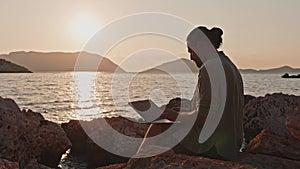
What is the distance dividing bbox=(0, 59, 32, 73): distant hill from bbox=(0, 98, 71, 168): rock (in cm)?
17791

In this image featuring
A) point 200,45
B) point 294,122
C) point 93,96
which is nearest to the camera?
point 200,45

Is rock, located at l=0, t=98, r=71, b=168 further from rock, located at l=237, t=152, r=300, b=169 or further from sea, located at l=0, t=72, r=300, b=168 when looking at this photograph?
rock, located at l=237, t=152, r=300, b=169

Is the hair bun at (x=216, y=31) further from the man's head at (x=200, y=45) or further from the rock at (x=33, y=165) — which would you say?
the rock at (x=33, y=165)

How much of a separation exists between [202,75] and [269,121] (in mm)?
8938

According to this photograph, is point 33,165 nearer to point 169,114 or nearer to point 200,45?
point 169,114

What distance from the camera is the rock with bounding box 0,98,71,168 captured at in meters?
7.23

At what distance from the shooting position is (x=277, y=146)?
6.43m

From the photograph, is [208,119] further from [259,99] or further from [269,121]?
[259,99]

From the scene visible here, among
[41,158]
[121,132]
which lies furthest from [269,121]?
[41,158]

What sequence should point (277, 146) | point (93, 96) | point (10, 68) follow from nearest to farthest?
1. point (277, 146)
2. point (93, 96)
3. point (10, 68)

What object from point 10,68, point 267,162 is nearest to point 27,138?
point 267,162

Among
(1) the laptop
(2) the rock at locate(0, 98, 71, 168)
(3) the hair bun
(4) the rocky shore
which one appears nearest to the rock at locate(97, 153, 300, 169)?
(4) the rocky shore

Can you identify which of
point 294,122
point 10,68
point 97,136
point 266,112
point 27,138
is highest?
point 10,68

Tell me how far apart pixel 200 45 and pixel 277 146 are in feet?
8.43
